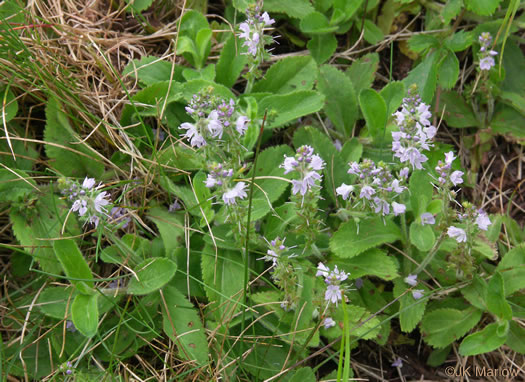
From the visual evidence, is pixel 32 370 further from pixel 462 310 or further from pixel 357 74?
pixel 357 74

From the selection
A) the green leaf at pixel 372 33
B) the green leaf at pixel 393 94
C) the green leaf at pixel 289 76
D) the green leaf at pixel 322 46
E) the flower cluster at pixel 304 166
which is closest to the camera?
the flower cluster at pixel 304 166

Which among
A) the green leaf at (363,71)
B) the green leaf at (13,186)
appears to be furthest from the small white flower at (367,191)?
the green leaf at (13,186)

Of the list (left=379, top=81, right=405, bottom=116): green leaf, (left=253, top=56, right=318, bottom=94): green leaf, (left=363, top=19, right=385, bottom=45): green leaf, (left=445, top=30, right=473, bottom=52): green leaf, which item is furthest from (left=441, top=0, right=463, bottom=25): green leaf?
(left=253, top=56, right=318, bottom=94): green leaf

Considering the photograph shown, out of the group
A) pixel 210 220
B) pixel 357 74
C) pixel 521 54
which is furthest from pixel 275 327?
pixel 521 54

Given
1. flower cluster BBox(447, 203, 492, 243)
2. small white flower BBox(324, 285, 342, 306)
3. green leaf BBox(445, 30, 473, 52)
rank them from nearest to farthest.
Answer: flower cluster BBox(447, 203, 492, 243)
small white flower BBox(324, 285, 342, 306)
green leaf BBox(445, 30, 473, 52)

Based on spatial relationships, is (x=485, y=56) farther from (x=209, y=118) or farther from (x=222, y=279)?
(x=222, y=279)

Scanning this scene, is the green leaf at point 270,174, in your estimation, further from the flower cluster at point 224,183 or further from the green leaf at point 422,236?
the green leaf at point 422,236

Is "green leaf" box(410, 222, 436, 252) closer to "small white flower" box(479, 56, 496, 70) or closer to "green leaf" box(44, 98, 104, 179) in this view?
"small white flower" box(479, 56, 496, 70)
